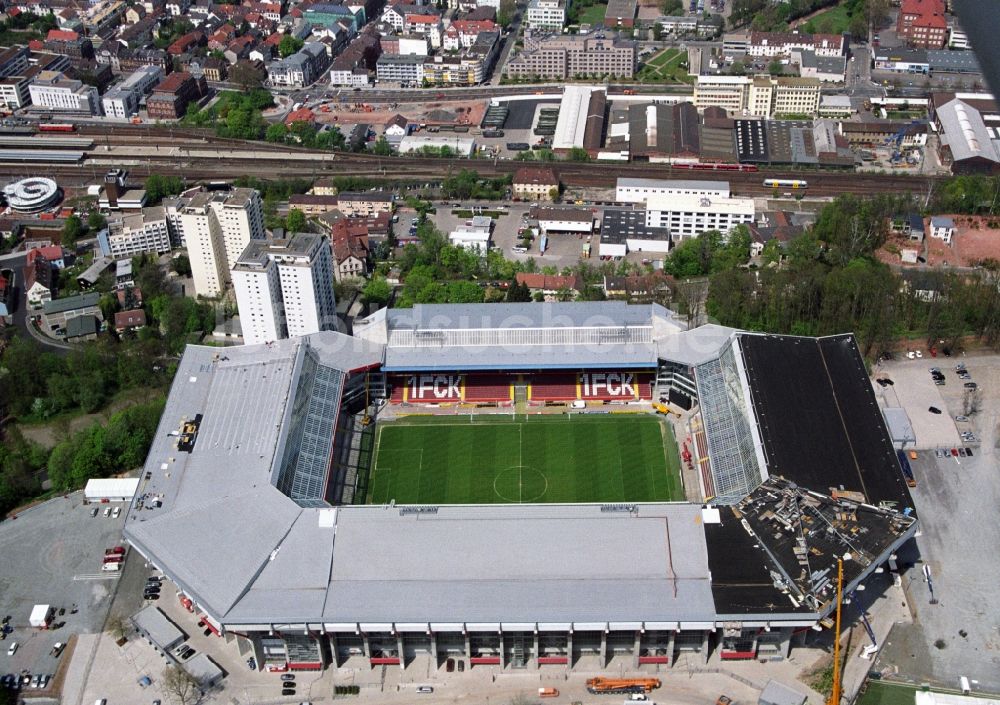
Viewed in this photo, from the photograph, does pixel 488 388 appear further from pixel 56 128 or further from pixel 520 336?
pixel 56 128

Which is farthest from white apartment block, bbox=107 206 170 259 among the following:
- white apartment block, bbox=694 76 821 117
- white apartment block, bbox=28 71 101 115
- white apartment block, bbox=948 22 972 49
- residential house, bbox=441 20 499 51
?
white apartment block, bbox=948 22 972 49

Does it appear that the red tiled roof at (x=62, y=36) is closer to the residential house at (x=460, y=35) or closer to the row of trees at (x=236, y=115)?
the row of trees at (x=236, y=115)

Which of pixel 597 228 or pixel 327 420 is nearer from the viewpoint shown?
pixel 327 420

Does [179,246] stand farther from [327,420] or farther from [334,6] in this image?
[334,6]

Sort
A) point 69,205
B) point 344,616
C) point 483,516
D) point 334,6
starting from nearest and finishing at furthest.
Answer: point 344,616, point 483,516, point 69,205, point 334,6

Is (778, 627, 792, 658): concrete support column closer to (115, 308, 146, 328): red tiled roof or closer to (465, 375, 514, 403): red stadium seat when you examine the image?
(465, 375, 514, 403): red stadium seat

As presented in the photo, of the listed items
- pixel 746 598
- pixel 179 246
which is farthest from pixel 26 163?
pixel 746 598
